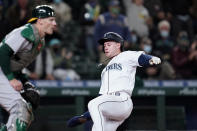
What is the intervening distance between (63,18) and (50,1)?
0.55 m

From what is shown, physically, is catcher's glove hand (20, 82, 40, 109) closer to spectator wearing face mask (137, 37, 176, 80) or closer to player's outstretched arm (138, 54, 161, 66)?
player's outstretched arm (138, 54, 161, 66)

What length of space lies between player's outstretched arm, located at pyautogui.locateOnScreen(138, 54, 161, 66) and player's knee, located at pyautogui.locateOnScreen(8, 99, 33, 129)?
55.6 inches

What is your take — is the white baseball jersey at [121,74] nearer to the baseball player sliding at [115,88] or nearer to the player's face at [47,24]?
the baseball player sliding at [115,88]

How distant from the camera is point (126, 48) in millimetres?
10438

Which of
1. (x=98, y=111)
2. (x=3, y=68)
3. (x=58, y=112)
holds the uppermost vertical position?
(x=3, y=68)

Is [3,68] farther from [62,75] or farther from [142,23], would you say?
[142,23]

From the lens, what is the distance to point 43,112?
959 cm

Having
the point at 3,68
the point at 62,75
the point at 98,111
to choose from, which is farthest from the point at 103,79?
the point at 62,75

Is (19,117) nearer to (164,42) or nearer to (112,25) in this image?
(112,25)

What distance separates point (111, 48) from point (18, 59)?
3.61ft

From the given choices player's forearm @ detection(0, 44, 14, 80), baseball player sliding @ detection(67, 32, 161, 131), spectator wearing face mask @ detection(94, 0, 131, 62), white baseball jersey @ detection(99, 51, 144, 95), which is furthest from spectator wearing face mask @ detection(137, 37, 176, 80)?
player's forearm @ detection(0, 44, 14, 80)

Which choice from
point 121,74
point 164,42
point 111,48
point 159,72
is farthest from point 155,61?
point 164,42

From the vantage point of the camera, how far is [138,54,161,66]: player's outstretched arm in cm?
600

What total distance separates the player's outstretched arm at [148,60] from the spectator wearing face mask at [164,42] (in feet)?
14.8
